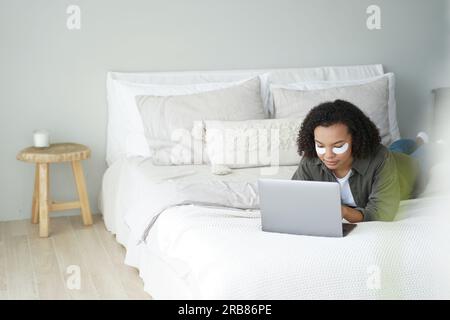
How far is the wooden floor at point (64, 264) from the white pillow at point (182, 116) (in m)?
0.48

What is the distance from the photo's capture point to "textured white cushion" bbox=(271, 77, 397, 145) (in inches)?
120

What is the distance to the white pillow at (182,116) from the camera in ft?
9.29

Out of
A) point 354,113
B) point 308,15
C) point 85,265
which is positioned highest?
point 308,15

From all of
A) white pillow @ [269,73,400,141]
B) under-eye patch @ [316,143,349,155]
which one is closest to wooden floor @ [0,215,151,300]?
under-eye patch @ [316,143,349,155]

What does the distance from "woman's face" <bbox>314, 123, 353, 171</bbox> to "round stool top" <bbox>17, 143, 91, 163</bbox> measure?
1497 mm

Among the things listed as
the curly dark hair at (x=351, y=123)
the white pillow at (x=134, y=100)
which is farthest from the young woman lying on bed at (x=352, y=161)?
the white pillow at (x=134, y=100)

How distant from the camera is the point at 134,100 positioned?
300 cm

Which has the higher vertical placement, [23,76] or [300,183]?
[23,76]

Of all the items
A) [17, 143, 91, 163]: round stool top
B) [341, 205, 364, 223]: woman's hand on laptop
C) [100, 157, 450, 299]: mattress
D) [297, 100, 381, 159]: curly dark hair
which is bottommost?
[100, 157, 450, 299]: mattress

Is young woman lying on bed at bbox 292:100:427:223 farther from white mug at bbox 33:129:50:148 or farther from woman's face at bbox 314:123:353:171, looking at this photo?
white mug at bbox 33:129:50:148

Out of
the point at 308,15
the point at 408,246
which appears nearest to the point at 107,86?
the point at 308,15

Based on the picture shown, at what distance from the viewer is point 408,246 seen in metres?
1.53

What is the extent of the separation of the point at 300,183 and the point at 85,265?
4.27 ft

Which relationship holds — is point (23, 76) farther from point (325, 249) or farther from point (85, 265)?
point (325, 249)
